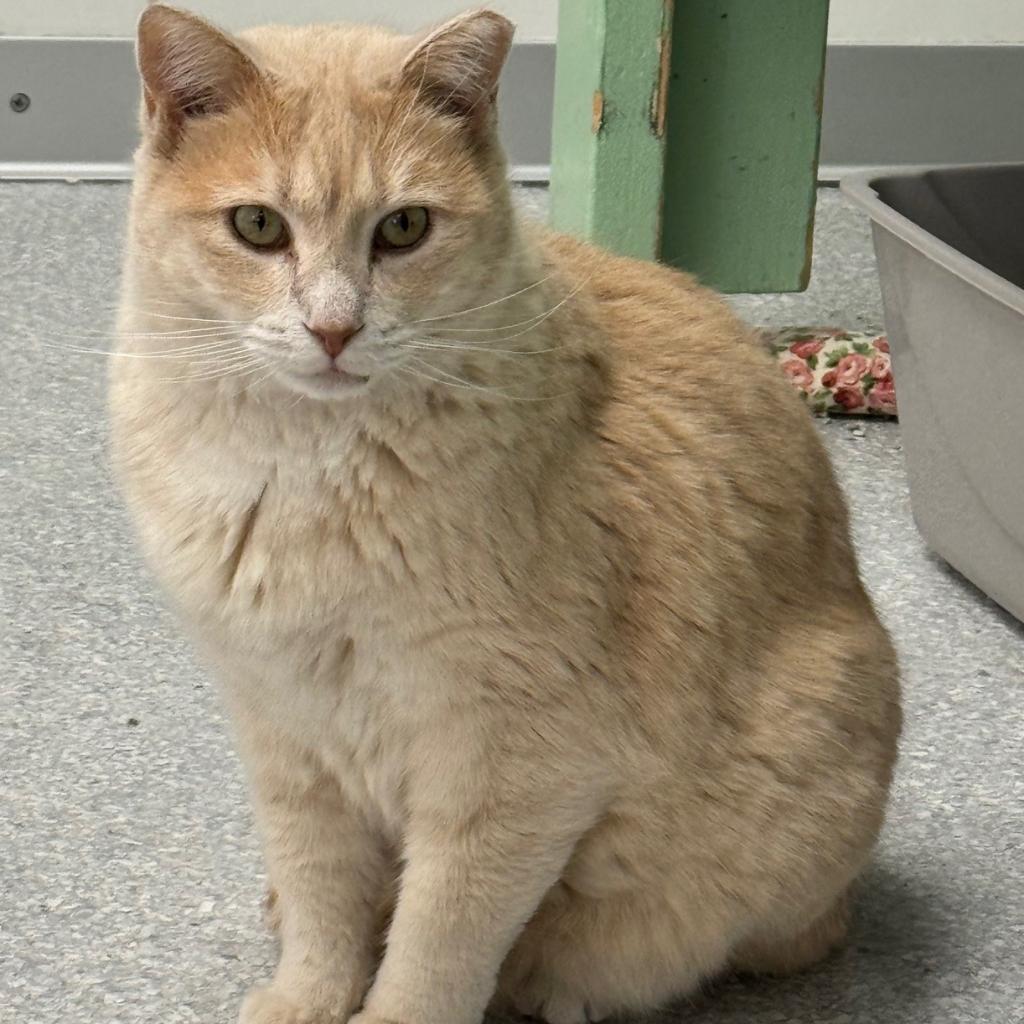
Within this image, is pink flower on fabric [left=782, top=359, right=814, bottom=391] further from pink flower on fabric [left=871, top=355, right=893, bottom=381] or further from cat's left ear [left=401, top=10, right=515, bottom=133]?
cat's left ear [left=401, top=10, right=515, bottom=133]

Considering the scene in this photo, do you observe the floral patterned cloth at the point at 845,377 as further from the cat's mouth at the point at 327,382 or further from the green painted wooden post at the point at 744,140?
the cat's mouth at the point at 327,382

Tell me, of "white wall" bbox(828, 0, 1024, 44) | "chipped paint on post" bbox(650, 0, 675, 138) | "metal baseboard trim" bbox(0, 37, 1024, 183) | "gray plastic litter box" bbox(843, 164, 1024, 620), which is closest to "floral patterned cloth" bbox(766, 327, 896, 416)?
"gray plastic litter box" bbox(843, 164, 1024, 620)

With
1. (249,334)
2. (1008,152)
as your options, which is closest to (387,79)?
(249,334)

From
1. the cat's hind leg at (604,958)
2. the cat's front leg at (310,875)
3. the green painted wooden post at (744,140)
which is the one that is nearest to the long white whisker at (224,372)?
the cat's front leg at (310,875)

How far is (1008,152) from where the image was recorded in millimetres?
3266

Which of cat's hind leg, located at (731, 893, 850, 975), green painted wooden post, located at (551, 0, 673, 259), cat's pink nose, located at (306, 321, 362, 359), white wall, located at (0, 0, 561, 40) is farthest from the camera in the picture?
white wall, located at (0, 0, 561, 40)

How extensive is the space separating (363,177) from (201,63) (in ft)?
0.40

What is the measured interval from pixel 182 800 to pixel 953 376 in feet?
3.18

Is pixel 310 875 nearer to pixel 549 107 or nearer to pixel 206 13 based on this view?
pixel 549 107

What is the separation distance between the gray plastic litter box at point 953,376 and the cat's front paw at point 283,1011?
0.95m

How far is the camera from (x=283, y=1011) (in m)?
1.19

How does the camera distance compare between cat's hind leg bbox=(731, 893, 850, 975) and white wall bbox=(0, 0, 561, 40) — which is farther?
white wall bbox=(0, 0, 561, 40)

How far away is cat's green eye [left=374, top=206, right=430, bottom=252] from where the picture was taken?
1.00 metres

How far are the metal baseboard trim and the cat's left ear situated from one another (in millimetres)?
2116
